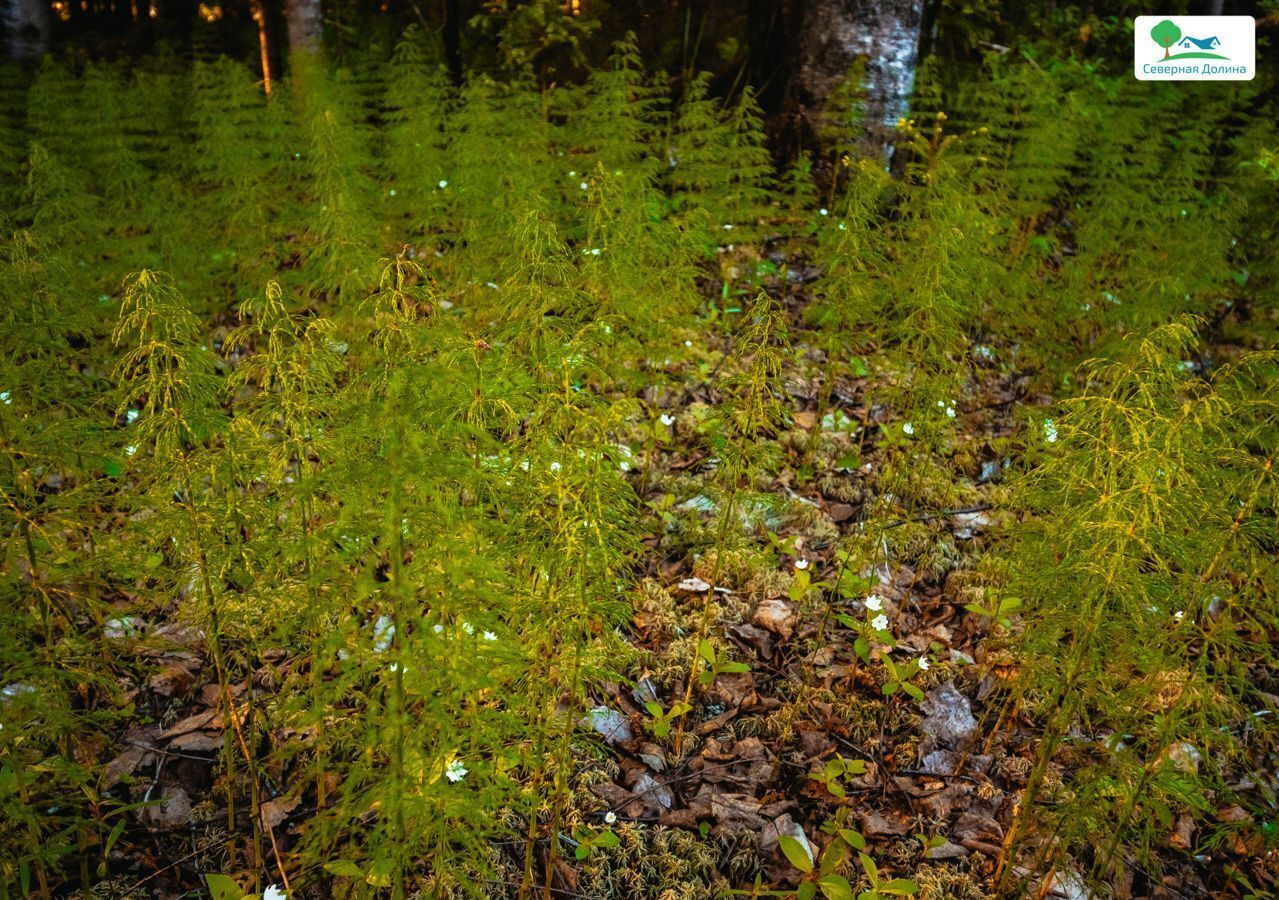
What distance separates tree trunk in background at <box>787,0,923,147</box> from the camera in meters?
6.07

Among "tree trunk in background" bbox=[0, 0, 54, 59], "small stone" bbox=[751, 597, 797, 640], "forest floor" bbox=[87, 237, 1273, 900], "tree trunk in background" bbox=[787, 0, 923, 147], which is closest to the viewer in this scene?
"forest floor" bbox=[87, 237, 1273, 900]

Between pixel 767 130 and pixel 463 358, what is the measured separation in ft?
18.8

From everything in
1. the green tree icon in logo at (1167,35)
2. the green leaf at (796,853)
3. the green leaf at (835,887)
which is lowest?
the green leaf at (835,887)

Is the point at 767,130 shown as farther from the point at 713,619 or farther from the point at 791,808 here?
the point at 791,808

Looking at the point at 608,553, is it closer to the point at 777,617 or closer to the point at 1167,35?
the point at 777,617

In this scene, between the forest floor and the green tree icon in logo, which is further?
the green tree icon in logo

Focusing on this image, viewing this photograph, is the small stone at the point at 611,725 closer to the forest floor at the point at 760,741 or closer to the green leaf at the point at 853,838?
the forest floor at the point at 760,741

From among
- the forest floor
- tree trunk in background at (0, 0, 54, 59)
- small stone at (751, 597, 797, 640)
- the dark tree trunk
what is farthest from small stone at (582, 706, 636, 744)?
tree trunk in background at (0, 0, 54, 59)

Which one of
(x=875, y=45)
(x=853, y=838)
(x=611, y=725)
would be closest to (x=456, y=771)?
(x=611, y=725)

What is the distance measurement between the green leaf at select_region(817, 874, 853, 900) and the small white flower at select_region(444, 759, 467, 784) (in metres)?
1.15

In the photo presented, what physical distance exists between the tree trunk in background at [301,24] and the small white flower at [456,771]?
7.36 meters

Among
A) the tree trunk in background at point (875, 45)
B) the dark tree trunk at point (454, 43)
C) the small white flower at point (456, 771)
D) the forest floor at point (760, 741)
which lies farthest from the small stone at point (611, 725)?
the dark tree trunk at point (454, 43)

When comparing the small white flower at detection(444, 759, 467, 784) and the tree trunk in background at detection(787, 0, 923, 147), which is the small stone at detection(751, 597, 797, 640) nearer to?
the small white flower at detection(444, 759, 467, 784)

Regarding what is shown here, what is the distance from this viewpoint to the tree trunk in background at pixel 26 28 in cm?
738
